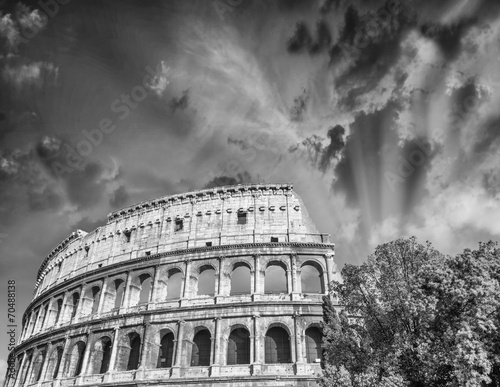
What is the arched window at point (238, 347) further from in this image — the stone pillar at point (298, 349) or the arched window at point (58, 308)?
the arched window at point (58, 308)

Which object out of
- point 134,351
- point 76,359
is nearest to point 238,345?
point 134,351

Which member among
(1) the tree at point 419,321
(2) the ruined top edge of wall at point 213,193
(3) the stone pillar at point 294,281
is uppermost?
(2) the ruined top edge of wall at point 213,193

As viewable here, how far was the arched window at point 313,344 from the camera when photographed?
2406 centimetres

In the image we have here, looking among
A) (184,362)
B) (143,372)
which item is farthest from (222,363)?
(143,372)

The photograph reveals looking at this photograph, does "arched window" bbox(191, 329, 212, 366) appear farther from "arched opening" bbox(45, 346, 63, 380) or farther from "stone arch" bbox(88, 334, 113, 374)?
"arched opening" bbox(45, 346, 63, 380)

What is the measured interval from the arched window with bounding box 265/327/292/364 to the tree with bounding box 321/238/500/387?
9.29 meters

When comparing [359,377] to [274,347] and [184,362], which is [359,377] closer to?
[274,347]

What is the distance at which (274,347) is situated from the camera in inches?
969

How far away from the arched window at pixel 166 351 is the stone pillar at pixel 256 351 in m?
6.56

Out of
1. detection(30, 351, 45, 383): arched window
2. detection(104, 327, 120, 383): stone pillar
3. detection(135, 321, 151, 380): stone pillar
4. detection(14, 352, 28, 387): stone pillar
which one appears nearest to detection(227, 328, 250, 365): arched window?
detection(135, 321, 151, 380): stone pillar

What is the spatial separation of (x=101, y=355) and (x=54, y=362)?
607 cm

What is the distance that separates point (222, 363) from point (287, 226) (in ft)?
38.4

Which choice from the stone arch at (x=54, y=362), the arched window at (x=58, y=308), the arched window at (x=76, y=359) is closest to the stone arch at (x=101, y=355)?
the arched window at (x=76, y=359)

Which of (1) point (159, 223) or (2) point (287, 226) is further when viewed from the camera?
(1) point (159, 223)
